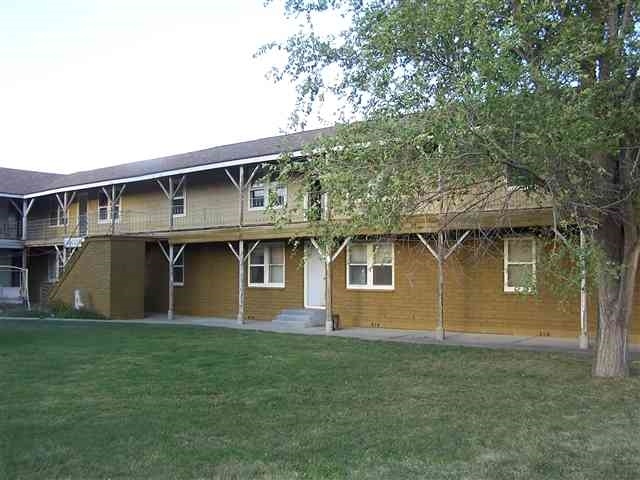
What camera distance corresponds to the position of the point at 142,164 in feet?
94.0

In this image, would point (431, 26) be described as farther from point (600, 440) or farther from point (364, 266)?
point (364, 266)

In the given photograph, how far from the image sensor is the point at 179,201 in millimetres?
25797

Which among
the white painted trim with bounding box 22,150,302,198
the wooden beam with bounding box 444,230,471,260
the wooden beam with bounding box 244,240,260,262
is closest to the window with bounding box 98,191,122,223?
the white painted trim with bounding box 22,150,302,198

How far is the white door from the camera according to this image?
70.8 ft

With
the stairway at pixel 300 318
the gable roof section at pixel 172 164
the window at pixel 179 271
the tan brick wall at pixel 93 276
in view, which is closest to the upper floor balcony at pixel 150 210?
the gable roof section at pixel 172 164

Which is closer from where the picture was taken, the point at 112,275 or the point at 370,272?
the point at 370,272

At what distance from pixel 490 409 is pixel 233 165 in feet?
46.8

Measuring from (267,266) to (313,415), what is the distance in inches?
585

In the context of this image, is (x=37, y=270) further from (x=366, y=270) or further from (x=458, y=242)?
(x=458, y=242)

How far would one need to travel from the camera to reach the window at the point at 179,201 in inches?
999

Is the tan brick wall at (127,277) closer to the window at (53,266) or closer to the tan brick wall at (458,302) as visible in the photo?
the tan brick wall at (458,302)

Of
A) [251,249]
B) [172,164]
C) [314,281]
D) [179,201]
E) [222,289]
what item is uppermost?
[172,164]

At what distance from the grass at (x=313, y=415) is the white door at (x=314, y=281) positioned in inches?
297

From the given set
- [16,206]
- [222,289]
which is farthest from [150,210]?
[16,206]
